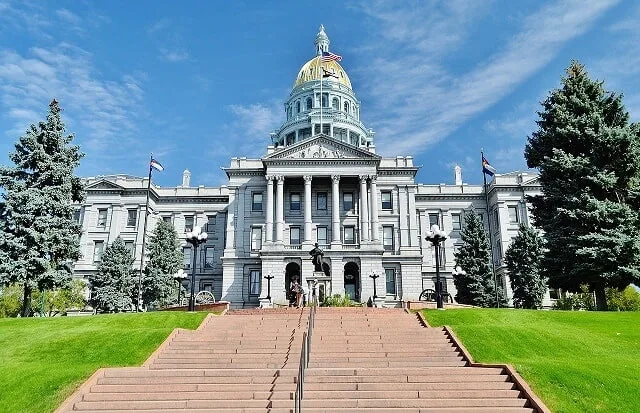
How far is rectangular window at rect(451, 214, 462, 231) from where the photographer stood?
6219 cm

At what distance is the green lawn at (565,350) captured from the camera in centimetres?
1222

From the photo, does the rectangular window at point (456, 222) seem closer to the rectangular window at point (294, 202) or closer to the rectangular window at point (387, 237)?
the rectangular window at point (387, 237)

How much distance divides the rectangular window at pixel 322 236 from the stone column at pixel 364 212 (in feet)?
12.9

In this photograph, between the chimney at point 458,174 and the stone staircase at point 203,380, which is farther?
the chimney at point 458,174

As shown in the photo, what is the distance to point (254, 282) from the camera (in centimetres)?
5041

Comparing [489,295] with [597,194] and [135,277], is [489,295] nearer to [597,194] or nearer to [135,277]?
[597,194]

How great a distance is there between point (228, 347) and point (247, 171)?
125ft

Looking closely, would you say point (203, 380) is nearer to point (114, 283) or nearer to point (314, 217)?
point (114, 283)

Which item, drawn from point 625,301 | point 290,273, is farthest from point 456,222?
point 290,273

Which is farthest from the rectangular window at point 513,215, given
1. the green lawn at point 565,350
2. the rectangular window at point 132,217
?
the rectangular window at point 132,217

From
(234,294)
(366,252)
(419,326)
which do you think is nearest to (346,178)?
(366,252)

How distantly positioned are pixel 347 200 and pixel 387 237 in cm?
562

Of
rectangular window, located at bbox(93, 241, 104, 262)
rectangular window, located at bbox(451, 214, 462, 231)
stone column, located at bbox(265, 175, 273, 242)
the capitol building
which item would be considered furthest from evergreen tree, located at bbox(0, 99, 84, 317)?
rectangular window, located at bbox(451, 214, 462, 231)

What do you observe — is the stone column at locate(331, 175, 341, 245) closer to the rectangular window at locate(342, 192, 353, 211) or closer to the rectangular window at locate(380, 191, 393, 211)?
the rectangular window at locate(342, 192, 353, 211)
